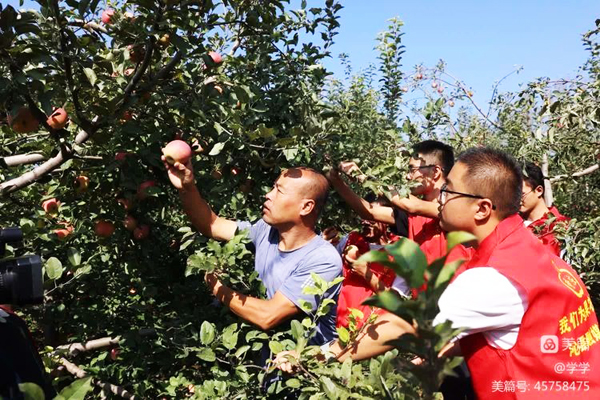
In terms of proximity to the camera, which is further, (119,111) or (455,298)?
(119,111)

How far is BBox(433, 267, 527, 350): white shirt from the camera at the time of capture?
1.60 meters

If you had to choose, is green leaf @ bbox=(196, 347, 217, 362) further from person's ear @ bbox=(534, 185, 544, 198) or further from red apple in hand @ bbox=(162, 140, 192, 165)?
person's ear @ bbox=(534, 185, 544, 198)

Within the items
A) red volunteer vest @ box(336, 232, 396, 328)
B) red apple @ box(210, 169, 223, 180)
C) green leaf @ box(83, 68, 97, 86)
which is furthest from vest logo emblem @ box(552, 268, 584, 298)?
green leaf @ box(83, 68, 97, 86)

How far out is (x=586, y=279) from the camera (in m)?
3.46

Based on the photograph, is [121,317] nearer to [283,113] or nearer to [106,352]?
[106,352]

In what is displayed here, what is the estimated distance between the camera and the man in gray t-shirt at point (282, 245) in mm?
2051

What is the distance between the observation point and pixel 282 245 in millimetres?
2279

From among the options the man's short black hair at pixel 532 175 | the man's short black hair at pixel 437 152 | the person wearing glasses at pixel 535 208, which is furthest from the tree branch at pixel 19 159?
the man's short black hair at pixel 532 175

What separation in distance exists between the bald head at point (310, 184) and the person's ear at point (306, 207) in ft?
0.05

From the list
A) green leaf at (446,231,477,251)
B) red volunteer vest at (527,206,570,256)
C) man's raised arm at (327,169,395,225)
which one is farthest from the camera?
red volunteer vest at (527,206,570,256)

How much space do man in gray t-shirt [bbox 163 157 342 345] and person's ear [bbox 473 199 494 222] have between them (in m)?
0.53

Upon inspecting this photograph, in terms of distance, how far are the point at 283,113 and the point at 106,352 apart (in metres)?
1.45

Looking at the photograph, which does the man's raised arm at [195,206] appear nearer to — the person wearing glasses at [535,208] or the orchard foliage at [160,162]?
the orchard foliage at [160,162]

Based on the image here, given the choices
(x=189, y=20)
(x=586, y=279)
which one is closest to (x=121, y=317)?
(x=189, y=20)
